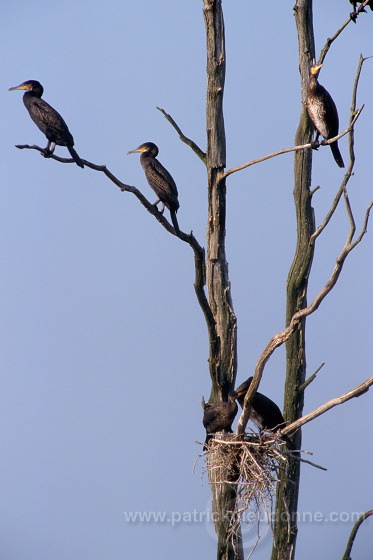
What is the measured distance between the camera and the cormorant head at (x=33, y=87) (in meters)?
8.38

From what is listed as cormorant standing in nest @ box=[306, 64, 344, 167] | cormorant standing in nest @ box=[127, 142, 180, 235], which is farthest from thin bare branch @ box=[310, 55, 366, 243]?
cormorant standing in nest @ box=[127, 142, 180, 235]

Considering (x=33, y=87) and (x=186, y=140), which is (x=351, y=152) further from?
(x=33, y=87)

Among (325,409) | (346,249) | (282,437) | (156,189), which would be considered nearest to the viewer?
(346,249)

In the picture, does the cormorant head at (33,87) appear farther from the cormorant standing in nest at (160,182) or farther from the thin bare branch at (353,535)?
the thin bare branch at (353,535)

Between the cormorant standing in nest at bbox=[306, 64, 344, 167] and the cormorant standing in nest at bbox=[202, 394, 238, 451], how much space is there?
7.67 ft

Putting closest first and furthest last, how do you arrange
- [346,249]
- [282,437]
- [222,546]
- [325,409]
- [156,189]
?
1. [346,249]
2. [325,409]
3. [282,437]
4. [222,546]
5. [156,189]

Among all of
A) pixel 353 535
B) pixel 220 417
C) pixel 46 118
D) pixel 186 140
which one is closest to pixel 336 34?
pixel 186 140

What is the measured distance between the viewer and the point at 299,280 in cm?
816

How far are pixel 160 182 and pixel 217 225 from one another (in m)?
0.87

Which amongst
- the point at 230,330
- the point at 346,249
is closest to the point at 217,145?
the point at 230,330

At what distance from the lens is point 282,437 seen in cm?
617

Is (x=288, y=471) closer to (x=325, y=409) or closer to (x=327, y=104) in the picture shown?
(x=325, y=409)

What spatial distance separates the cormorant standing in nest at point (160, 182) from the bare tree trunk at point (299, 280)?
1.18 m

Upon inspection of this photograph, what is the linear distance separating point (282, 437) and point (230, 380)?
132 cm
